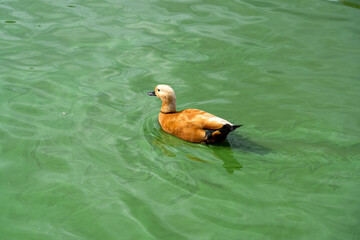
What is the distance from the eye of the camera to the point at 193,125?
18.6 feet

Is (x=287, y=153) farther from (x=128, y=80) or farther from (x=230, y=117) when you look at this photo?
(x=128, y=80)

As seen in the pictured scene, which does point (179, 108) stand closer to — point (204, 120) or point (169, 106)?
point (169, 106)

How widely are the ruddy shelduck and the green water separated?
0.12 m

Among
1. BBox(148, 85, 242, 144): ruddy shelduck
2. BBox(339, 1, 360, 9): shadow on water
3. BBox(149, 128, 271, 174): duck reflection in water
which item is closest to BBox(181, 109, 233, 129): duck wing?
BBox(148, 85, 242, 144): ruddy shelduck

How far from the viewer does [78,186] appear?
5.07 meters

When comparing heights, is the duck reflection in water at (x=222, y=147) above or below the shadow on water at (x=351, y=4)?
below

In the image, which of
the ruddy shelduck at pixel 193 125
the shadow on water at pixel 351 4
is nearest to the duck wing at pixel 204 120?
the ruddy shelduck at pixel 193 125

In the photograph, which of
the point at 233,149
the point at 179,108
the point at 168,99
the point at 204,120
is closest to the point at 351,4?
the point at 179,108

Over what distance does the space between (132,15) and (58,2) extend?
169 centimetres

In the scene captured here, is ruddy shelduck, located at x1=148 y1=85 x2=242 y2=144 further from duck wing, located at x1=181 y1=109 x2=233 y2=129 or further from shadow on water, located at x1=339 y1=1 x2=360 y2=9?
shadow on water, located at x1=339 y1=1 x2=360 y2=9

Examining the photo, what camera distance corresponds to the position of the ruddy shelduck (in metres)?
5.51

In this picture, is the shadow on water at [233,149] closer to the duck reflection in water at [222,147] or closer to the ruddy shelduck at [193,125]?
the duck reflection in water at [222,147]

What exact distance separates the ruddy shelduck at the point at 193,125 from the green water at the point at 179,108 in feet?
0.41

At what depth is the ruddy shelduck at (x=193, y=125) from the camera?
551cm
